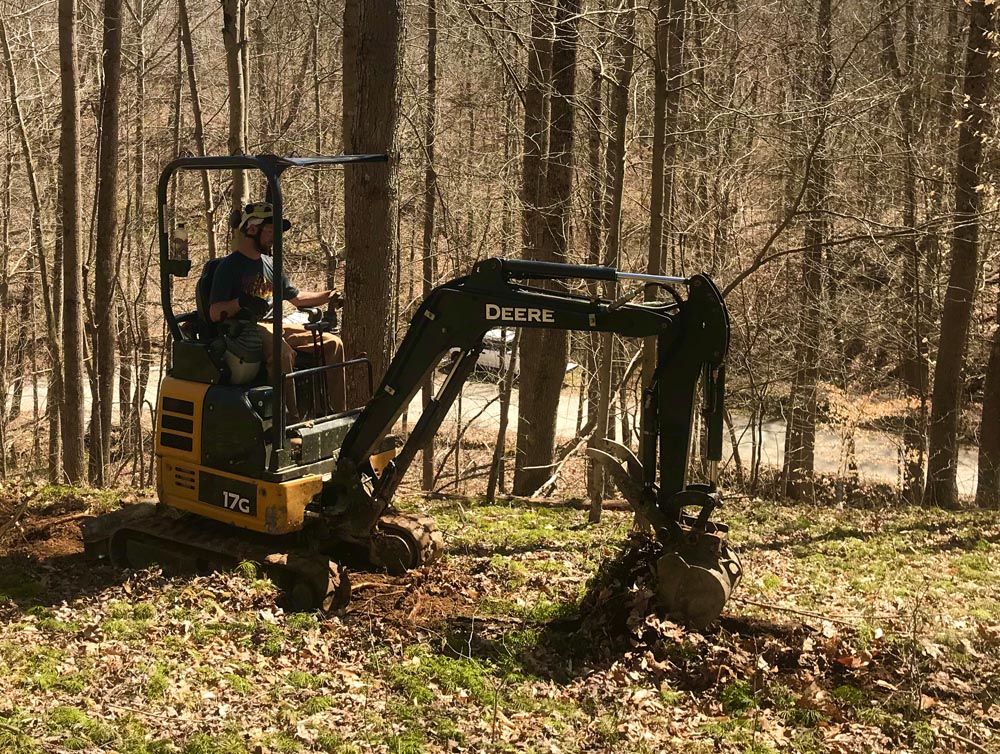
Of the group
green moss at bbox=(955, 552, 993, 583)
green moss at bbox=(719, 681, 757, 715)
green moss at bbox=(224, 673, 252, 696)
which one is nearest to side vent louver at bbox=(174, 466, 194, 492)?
green moss at bbox=(224, 673, 252, 696)

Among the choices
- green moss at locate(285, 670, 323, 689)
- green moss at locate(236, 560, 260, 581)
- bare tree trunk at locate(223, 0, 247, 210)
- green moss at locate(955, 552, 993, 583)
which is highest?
bare tree trunk at locate(223, 0, 247, 210)

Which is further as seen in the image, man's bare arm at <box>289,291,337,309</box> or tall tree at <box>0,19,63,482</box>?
tall tree at <box>0,19,63,482</box>

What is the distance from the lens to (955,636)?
623 centimetres

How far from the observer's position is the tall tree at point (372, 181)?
841 cm

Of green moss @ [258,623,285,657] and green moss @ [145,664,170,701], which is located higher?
green moss @ [145,664,170,701]

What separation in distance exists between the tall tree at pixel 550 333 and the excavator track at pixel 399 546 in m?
4.64

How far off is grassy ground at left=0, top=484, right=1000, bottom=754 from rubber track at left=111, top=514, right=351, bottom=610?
0.51 ft

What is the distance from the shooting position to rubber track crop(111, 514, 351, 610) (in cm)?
661

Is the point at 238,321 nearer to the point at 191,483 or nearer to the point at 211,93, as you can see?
the point at 191,483

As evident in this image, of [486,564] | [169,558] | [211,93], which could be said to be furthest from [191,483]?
[211,93]

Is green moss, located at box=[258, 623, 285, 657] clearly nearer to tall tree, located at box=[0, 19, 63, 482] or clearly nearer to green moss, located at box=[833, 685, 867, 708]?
green moss, located at box=[833, 685, 867, 708]

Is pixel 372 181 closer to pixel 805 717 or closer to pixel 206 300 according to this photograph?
pixel 206 300

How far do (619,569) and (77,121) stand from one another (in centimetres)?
949

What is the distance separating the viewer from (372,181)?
8.46 m
